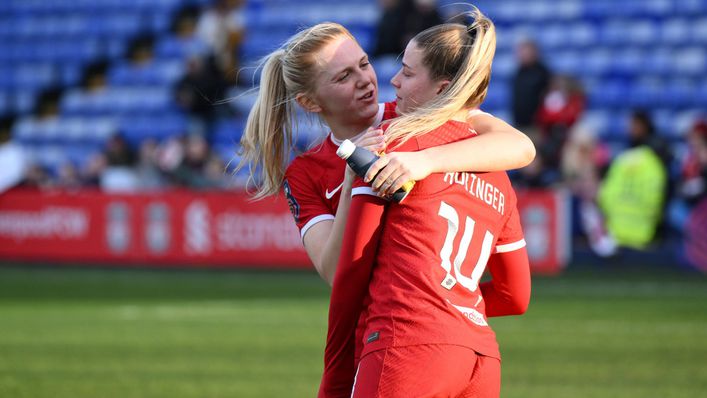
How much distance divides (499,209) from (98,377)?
500cm

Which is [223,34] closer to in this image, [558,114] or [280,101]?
[558,114]

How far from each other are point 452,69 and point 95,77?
2154 cm

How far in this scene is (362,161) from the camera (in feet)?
9.86

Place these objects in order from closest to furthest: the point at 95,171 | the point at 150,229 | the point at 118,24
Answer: the point at 150,229
the point at 95,171
the point at 118,24

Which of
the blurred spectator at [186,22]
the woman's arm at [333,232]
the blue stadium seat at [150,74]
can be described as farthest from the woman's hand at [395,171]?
the blurred spectator at [186,22]

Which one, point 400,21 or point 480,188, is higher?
point 480,188

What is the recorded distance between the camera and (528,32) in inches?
774

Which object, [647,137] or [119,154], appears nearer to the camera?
[647,137]

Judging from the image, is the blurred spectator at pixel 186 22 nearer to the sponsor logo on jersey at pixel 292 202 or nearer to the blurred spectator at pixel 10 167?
the blurred spectator at pixel 10 167

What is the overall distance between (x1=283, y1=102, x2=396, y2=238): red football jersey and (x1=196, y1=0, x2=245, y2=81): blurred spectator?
17028mm

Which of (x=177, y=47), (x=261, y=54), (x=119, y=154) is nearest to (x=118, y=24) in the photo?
(x=177, y=47)

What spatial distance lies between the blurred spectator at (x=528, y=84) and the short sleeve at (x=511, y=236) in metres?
13.1

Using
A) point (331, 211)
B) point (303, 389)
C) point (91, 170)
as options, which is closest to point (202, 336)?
point (303, 389)

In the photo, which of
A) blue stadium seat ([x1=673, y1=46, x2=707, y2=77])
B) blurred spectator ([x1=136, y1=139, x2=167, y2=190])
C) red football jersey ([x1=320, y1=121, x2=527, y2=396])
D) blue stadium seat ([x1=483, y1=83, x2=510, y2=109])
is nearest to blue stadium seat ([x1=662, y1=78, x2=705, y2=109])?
blue stadium seat ([x1=673, y1=46, x2=707, y2=77])
